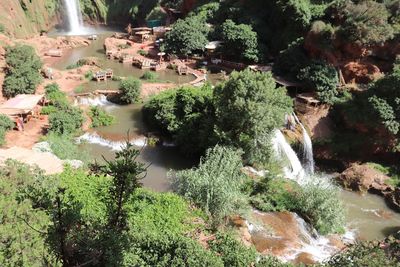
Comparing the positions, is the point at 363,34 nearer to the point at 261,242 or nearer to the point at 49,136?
the point at 261,242

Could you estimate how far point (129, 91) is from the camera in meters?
36.4

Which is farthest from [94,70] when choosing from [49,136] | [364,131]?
[364,131]

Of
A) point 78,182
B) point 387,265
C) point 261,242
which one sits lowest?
point 261,242

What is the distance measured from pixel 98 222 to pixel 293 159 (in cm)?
1863

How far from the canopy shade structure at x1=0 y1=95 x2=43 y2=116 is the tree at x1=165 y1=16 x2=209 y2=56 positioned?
20801mm

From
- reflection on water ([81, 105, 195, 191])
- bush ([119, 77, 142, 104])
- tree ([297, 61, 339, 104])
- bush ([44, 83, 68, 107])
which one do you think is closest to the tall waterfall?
bush ([44, 83, 68, 107])

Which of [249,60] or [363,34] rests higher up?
[363,34]

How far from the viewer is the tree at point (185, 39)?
161ft

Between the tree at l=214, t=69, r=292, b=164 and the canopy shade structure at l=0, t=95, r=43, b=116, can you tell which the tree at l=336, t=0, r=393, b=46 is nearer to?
the tree at l=214, t=69, r=292, b=164

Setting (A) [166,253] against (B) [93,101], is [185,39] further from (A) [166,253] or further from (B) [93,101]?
(A) [166,253]

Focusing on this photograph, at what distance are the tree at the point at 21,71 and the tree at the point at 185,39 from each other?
683 inches

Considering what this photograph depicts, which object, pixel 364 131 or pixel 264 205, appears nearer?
pixel 264 205

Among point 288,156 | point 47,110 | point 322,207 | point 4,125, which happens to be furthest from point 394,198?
point 4,125

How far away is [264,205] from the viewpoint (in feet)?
77.4
